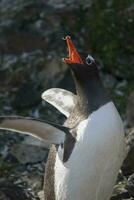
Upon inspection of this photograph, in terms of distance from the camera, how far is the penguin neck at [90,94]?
174 inches

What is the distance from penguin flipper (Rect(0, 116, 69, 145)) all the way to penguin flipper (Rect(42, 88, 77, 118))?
0.44m

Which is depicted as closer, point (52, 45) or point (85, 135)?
point (85, 135)

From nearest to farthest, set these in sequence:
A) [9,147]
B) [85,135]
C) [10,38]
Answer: [85,135]
[9,147]
[10,38]

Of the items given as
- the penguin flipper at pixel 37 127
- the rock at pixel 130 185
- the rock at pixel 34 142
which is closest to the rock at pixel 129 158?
the rock at pixel 130 185

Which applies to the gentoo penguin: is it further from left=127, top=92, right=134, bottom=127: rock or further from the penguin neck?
left=127, top=92, right=134, bottom=127: rock

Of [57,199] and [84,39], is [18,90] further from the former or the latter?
[57,199]

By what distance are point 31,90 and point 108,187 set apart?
343cm

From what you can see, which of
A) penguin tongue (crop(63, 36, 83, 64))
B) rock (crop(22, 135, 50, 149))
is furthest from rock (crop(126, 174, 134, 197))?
rock (crop(22, 135, 50, 149))

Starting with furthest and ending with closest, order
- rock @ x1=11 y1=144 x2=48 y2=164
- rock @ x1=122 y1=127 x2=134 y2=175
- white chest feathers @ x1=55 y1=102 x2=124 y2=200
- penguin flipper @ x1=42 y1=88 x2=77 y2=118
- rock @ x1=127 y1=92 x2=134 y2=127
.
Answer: rock @ x1=127 y1=92 x2=134 y2=127, rock @ x1=11 y1=144 x2=48 y2=164, rock @ x1=122 y1=127 x2=134 y2=175, penguin flipper @ x1=42 y1=88 x2=77 y2=118, white chest feathers @ x1=55 y1=102 x2=124 y2=200

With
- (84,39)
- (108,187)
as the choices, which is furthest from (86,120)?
(84,39)

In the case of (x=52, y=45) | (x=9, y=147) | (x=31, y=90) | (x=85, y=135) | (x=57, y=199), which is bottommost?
(x=57, y=199)

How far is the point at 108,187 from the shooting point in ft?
14.7

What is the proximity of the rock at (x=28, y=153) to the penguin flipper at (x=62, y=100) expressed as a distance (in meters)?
1.37

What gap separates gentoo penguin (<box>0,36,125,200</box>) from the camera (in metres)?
4.29
